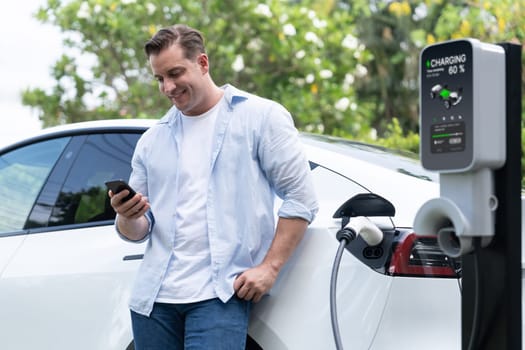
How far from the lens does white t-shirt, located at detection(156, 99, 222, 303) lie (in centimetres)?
294

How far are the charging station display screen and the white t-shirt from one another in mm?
950

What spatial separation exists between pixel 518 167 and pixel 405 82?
54.2 feet

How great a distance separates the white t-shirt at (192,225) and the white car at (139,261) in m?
0.26

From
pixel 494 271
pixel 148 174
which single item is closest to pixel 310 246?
pixel 148 174

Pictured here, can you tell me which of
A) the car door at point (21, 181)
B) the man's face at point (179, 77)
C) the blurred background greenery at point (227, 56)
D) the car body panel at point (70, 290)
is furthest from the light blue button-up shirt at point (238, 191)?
the blurred background greenery at point (227, 56)

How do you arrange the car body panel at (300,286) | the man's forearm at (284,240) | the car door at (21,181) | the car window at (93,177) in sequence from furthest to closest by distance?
the car door at (21,181)
the car window at (93,177)
the man's forearm at (284,240)
the car body panel at (300,286)

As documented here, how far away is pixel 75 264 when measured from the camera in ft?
11.6

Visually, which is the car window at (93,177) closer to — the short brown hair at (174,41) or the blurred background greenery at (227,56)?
the short brown hair at (174,41)

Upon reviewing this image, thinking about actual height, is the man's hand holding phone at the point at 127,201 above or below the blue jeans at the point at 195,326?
above

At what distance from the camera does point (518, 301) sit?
2.28 m

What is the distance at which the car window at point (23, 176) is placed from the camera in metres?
4.04

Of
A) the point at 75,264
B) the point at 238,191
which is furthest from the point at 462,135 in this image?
the point at 75,264

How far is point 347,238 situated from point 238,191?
0.44 metres

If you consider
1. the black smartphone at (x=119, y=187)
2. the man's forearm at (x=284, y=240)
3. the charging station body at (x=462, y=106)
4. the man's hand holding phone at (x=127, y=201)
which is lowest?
the man's forearm at (x=284, y=240)
